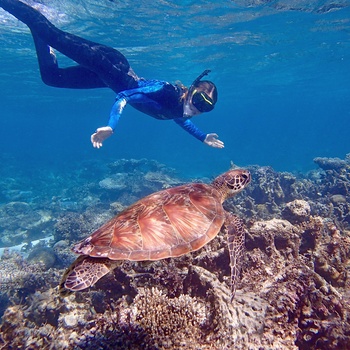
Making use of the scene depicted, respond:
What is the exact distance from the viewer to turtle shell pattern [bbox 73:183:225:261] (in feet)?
10.6

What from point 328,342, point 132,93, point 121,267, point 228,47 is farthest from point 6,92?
point 328,342

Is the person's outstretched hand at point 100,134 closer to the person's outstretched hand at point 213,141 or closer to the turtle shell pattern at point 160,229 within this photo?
the turtle shell pattern at point 160,229

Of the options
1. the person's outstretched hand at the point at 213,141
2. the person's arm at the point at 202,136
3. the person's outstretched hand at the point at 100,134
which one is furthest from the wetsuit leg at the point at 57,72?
the person's outstretched hand at the point at 213,141

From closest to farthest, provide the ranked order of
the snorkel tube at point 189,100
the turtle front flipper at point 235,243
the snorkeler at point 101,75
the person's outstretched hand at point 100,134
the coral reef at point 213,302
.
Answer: the coral reef at point 213,302 → the turtle front flipper at point 235,243 → the person's outstretched hand at point 100,134 → the snorkel tube at point 189,100 → the snorkeler at point 101,75

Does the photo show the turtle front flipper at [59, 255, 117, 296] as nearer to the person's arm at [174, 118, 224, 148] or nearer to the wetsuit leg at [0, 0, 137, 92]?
the person's arm at [174, 118, 224, 148]

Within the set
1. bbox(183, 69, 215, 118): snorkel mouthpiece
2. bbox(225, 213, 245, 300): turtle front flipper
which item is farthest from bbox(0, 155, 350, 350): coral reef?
bbox(183, 69, 215, 118): snorkel mouthpiece

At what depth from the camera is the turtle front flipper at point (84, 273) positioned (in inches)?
112

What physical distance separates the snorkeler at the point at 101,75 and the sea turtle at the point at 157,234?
9.39 ft

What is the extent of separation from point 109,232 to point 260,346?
223 cm

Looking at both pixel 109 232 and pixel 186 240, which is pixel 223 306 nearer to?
pixel 186 240

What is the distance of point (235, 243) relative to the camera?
147 inches

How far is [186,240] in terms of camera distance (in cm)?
347

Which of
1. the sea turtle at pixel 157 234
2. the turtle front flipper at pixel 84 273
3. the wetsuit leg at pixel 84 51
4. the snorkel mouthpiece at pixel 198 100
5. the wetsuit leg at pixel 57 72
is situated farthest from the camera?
the wetsuit leg at pixel 57 72

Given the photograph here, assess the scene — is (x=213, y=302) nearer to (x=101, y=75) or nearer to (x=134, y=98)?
(x=134, y=98)
